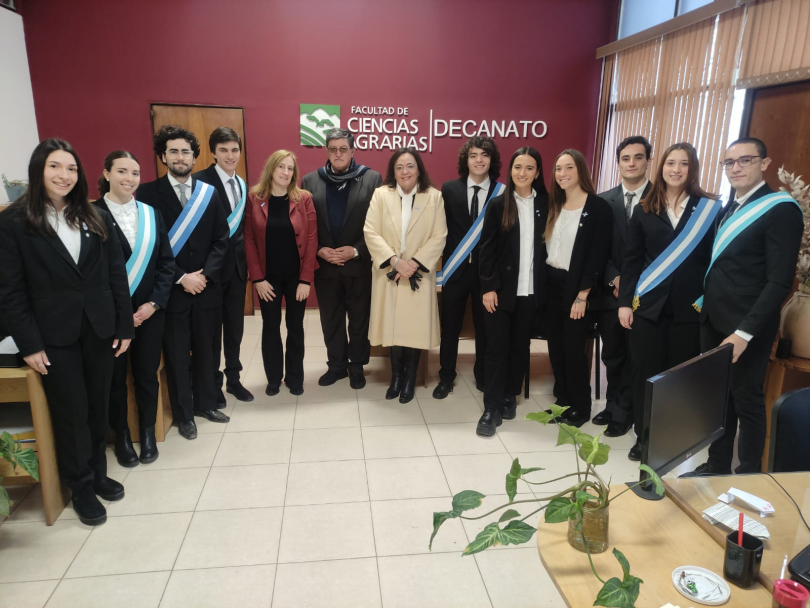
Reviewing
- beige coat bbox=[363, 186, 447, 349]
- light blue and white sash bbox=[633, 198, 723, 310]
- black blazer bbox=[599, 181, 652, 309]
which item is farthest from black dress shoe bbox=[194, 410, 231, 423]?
light blue and white sash bbox=[633, 198, 723, 310]

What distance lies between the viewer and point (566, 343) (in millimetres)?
A: 3156

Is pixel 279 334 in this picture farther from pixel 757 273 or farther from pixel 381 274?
pixel 757 273

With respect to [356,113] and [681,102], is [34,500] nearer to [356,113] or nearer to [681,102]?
[356,113]

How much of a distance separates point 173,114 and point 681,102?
4664mm

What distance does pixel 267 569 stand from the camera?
6.77 ft

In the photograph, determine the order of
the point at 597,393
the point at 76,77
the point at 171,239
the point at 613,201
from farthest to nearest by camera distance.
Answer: the point at 76,77, the point at 597,393, the point at 613,201, the point at 171,239

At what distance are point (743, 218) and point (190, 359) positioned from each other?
2.89 metres

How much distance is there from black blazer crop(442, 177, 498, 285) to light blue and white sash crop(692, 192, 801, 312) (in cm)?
134

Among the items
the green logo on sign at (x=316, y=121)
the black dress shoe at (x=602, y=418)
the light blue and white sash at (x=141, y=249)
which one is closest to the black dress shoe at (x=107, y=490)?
the light blue and white sash at (x=141, y=249)

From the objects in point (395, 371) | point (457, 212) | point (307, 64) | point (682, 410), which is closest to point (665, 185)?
point (457, 212)

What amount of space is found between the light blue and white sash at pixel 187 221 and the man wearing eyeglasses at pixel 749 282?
8.40ft

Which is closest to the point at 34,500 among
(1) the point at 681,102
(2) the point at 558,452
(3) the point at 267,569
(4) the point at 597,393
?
(3) the point at 267,569

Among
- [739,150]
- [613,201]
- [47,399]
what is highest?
[739,150]

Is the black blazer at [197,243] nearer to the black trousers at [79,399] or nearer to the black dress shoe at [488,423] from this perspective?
the black trousers at [79,399]
